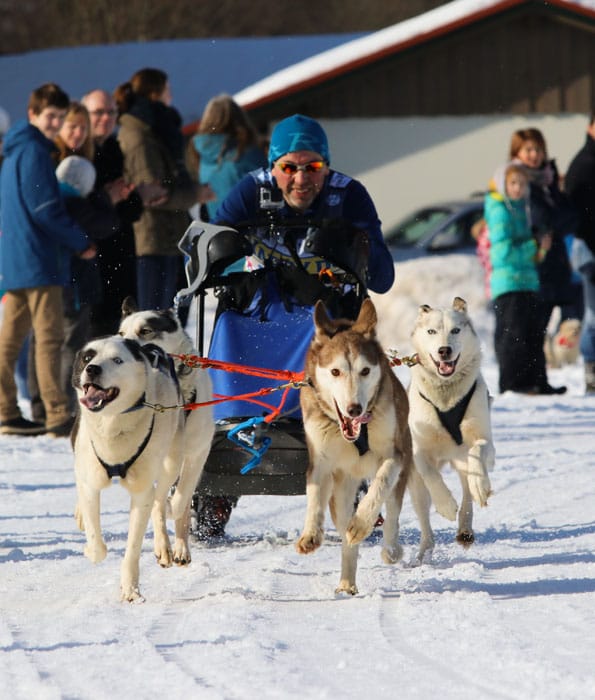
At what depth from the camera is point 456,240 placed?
15688mm

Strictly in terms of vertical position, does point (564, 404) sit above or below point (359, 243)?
below

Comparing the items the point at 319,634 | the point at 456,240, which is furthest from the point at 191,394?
the point at 456,240

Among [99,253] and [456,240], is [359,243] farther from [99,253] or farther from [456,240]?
[456,240]

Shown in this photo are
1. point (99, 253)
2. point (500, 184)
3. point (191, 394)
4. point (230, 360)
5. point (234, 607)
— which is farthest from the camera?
point (500, 184)

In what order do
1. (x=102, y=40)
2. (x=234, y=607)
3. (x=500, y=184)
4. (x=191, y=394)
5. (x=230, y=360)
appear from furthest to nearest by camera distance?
(x=102, y=40), (x=500, y=184), (x=230, y=360), (x=191, y=394), (x=234, y=607)

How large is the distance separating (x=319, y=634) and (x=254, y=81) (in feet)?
75.2

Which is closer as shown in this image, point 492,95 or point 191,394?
point 191,394

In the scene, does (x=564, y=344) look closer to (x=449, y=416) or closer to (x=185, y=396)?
(x=449, y=416)

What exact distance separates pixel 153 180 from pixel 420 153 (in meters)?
12.2

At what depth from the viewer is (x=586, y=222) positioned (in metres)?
10.3

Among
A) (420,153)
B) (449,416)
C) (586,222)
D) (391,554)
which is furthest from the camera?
(420,153)

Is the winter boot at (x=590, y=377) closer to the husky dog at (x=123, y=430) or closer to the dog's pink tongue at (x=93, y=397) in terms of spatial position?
the husky dog at (x=123, y=430)

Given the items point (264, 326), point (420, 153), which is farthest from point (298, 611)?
point (420, 153)

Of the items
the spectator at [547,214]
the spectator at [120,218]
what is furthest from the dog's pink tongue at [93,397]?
the spectator at [547,214]
